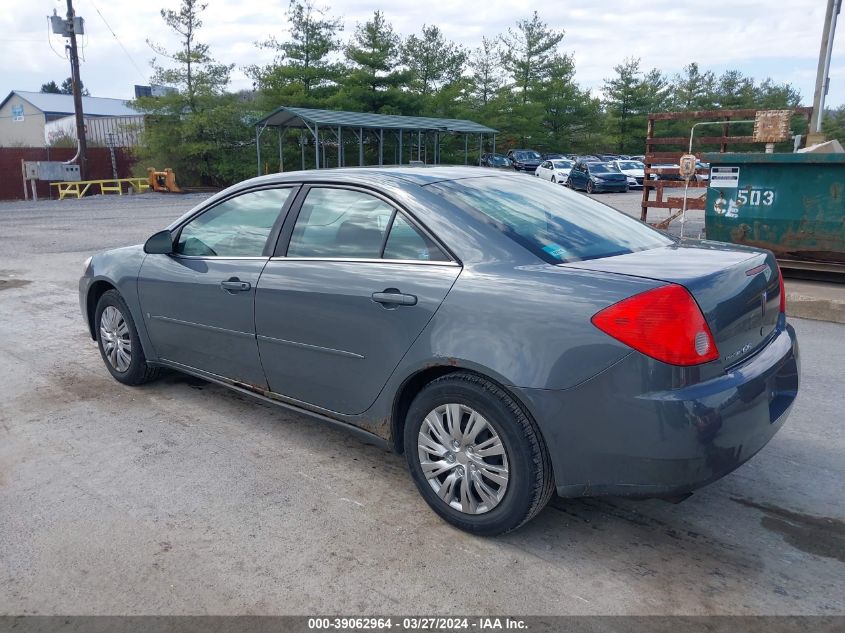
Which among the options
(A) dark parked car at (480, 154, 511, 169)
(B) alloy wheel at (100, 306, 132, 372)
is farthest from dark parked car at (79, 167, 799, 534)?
(A) dark parked car at (480, 154, 511, 169)

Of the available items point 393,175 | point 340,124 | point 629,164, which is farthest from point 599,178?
point 393,175

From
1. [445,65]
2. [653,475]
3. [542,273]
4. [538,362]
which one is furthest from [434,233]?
[445,65]

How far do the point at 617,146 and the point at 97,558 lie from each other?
190 feet

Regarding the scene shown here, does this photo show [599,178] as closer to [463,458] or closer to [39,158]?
[39,158]

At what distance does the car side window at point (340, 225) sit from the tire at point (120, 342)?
69.3 inches

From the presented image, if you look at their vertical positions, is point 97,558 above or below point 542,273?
below

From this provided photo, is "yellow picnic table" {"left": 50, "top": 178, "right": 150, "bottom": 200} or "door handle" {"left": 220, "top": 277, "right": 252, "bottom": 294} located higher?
"door handle" {"left": 220, "top": 277, "right": 252, "bottom": 294}

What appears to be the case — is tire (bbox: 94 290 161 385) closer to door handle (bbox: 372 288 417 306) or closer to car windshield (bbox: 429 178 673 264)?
door handle (bbox: 372 288 417 306)

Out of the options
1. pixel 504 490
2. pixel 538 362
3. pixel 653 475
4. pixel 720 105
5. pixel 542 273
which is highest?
pixel 720 105

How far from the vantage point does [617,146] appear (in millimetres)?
56344

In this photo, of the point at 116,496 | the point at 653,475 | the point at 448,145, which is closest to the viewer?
the point at 653,475

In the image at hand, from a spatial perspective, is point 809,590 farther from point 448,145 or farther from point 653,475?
point 448,145

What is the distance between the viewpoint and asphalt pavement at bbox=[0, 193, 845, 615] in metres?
2.66

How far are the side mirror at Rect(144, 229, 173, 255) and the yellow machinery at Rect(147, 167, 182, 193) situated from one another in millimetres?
30993
